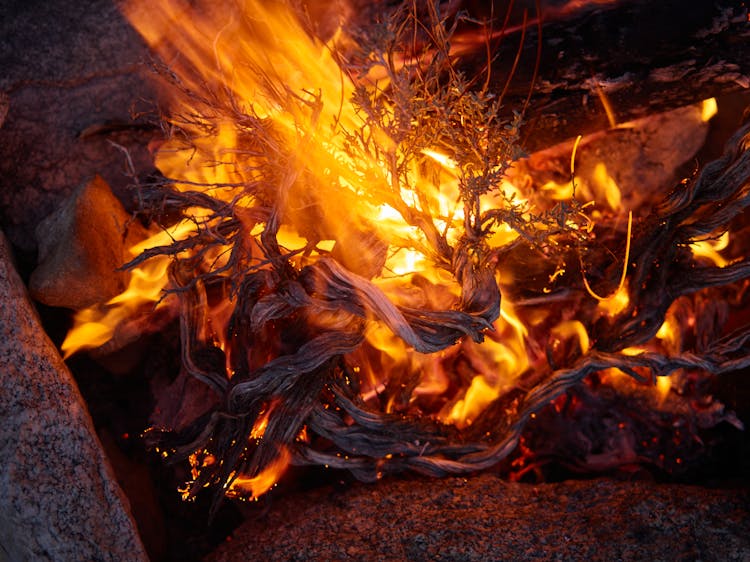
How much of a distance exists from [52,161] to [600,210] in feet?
6.60

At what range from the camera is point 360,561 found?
1.71 m

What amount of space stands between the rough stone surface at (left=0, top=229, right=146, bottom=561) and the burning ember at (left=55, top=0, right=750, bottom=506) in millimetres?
222

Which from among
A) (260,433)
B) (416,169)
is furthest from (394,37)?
(260,433)

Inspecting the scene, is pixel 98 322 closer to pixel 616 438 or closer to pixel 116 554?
pixel 116 554

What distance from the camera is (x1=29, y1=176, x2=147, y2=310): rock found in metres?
1.94

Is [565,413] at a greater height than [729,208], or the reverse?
[729,208]

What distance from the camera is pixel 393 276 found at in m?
1.94

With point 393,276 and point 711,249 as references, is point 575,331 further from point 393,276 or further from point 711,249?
point 393,276

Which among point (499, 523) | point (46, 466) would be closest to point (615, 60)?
point (499, 523)

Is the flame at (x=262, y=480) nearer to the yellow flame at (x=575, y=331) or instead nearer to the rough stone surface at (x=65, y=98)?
the yellow flame at (x=575, y=331)

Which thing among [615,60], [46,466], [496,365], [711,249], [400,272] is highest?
[46,466]

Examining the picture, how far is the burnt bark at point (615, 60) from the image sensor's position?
1.86 meters

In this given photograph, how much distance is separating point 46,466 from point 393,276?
1151mm

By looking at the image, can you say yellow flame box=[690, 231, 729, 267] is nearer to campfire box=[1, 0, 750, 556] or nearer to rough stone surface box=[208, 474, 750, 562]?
campfire box=[1, 0, 750, 556]
